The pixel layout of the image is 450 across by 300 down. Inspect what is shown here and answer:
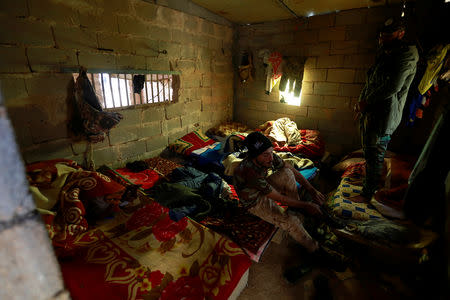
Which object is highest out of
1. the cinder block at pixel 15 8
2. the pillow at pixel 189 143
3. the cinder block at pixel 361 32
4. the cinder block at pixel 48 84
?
the cinder block at pixel 361 32

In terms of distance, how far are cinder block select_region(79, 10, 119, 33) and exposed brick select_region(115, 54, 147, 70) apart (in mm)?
351

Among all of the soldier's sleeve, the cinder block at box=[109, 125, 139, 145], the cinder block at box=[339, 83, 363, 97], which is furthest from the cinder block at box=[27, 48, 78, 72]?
the cinder block at box=[339, 83, 363, 97]

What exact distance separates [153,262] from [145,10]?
3.52 meters

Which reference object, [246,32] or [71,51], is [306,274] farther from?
[246,32]

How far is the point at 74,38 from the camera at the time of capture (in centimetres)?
261

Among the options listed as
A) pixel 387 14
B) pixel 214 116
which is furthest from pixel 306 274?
pixel 387 14

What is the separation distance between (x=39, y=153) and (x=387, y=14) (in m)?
5.59

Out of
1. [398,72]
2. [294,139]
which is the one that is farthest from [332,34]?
[398,72]

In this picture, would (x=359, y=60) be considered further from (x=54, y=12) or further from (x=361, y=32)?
(x=54, y=12)

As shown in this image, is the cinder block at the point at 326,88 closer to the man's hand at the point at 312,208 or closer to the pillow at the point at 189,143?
the pillow at the point at 189,143

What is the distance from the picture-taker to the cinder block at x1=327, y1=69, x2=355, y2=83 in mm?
4012

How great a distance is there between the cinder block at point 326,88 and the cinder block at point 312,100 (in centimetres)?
10

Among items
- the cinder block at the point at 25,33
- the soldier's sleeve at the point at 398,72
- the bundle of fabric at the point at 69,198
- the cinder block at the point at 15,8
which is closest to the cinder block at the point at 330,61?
the soldier's sleeve at the point at 398,72

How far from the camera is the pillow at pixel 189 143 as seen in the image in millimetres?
3984
